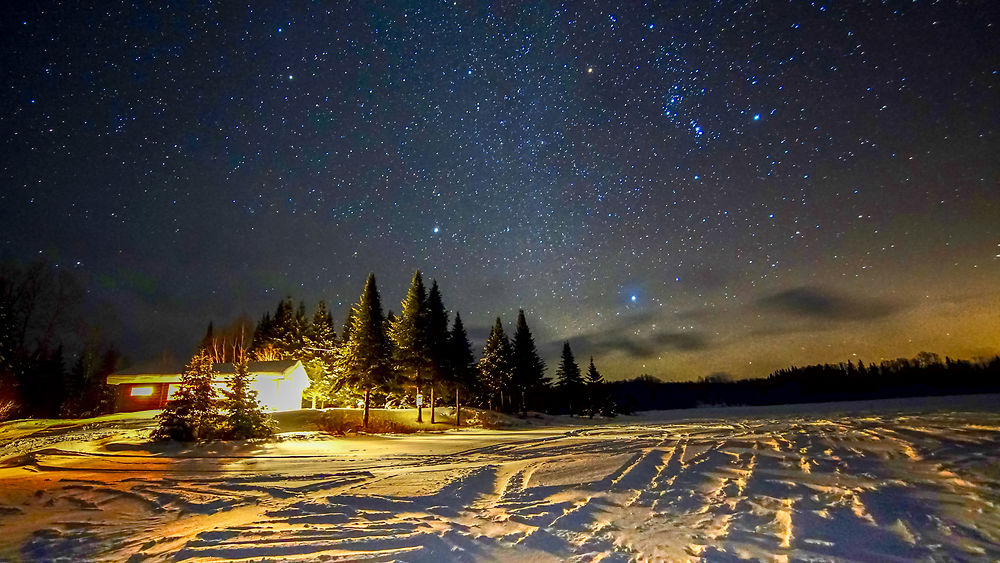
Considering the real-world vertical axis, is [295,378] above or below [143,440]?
above

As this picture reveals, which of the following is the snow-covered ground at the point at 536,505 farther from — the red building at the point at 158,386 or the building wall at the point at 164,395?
the red building at the point at 158,386

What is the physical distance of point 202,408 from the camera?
57.4 ft

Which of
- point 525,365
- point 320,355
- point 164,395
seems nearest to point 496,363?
point 525,365

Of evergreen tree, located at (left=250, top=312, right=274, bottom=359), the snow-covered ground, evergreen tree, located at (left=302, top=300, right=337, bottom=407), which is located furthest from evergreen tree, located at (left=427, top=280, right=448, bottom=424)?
evergreen tree, located at (left=250, top=312, right=274, bottom=359)

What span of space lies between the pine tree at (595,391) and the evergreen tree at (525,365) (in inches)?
255

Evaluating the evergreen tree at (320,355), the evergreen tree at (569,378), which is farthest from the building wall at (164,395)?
the evergreen tree at (569,378)

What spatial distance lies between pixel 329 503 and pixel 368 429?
1901 centimetres

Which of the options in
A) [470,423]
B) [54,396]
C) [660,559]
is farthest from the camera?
[54,396]

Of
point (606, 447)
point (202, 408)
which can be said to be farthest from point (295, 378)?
point (606, 447)

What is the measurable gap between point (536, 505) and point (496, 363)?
37.8 meters

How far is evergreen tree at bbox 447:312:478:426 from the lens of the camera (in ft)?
110

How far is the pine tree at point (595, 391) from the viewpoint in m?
53.6

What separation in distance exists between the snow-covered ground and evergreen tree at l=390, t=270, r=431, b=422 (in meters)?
18.7

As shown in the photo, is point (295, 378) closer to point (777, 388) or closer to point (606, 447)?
point (606, 447)
